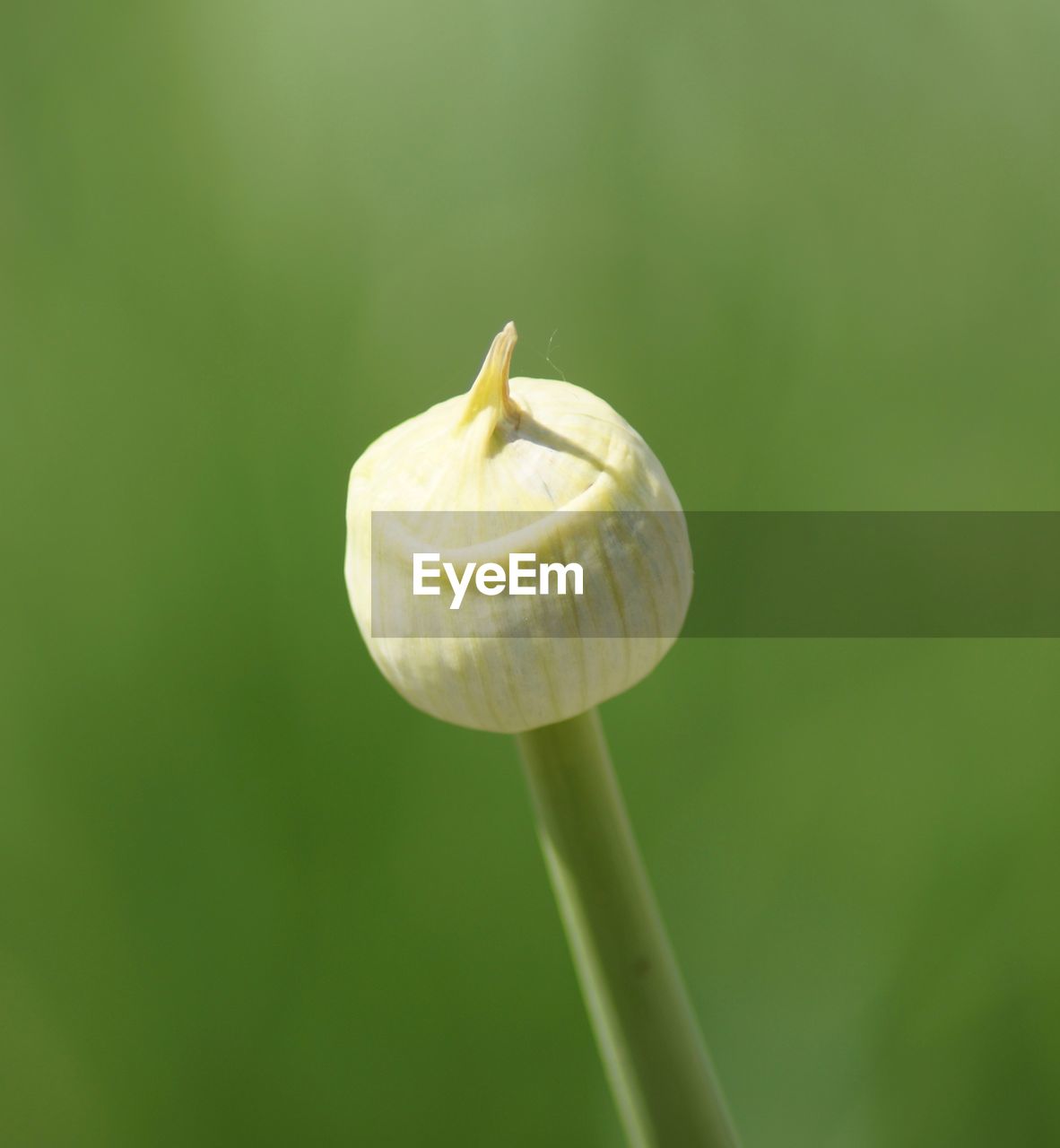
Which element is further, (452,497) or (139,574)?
(139,574)

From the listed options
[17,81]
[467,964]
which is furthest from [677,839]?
[17,81]

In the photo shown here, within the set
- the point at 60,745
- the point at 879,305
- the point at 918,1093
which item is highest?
the point at 879,305

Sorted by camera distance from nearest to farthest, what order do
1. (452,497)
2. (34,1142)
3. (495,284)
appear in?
(452,497) → (34,1142) → (495,284)

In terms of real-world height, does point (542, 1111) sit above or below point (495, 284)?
below

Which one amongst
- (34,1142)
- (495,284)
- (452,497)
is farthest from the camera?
(495,284)

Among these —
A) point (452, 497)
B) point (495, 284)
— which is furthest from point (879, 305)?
point (452, 497)

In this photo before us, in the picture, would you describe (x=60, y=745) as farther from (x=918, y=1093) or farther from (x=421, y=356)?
(x=918, y=1093)
